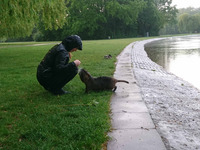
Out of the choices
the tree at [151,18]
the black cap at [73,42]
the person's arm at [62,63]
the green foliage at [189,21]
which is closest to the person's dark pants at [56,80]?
the person's arm at [62,63]

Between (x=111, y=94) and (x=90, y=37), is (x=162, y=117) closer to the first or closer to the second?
(x=111, y=94)

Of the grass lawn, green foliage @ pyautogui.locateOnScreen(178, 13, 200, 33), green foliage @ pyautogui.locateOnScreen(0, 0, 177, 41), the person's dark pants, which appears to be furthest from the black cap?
green foliage @ pyautogui.locateOnScreen(178, 13, 200, 33)

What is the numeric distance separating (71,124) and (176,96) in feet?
10.7

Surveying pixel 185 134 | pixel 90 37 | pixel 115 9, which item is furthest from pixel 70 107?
pixel 90 37

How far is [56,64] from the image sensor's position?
474 centimetres

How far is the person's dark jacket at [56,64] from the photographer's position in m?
4.68

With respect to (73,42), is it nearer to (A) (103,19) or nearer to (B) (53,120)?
(B) (53,120)

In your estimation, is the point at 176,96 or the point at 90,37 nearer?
the point at 176,96

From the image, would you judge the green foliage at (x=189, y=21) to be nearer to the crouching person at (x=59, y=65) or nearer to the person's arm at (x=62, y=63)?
the crouching person at (x=59, y=65)

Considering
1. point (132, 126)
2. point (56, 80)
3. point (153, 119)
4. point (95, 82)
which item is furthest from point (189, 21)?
point (132, 126)

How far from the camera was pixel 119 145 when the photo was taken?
284 centimetres

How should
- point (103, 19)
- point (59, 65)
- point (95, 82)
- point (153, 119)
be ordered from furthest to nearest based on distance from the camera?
point (103, 19)
point (95, 82)
point (59, 65)
point (153, 119)

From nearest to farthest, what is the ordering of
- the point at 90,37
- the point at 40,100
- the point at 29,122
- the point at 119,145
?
1. the point at 119,145
2. the point at 29,122
3. the point at 40,100
4. the point at 90,37

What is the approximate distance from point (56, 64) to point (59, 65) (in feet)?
0.33
